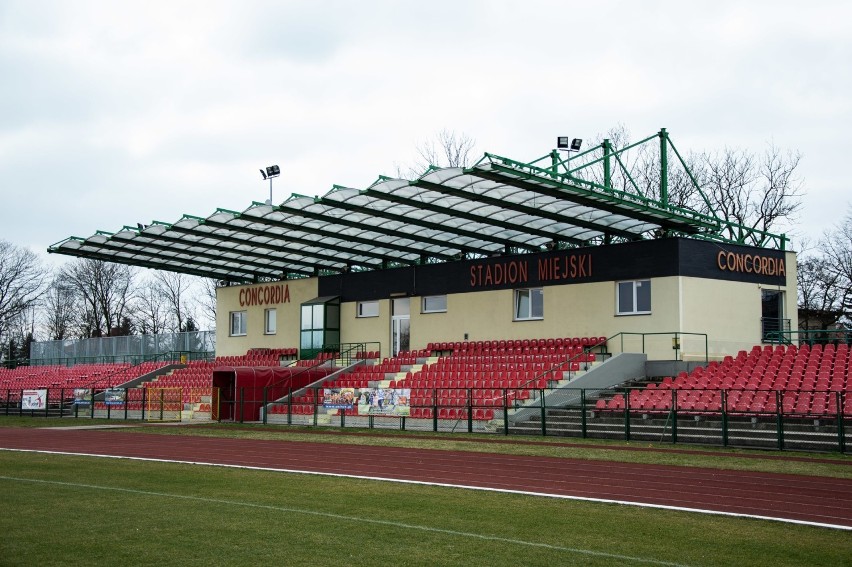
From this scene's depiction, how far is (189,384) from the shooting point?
134 ft

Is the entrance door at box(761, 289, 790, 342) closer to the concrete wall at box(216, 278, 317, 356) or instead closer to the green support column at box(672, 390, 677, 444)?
the green support column at box(672, 390, 677, 444)

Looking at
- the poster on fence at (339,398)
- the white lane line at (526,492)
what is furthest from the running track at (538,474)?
the poster on fence at (339,398)

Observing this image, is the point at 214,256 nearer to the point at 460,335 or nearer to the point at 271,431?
the point at 460,335

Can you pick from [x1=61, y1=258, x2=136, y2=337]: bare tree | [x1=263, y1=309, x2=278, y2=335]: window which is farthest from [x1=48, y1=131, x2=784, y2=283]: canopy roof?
[x1=61, y1=258, x2=136, y2=337]: bare tree

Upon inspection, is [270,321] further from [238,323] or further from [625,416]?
[625,416]

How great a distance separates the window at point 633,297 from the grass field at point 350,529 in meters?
17.9

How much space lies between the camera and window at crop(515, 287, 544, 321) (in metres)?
34.1

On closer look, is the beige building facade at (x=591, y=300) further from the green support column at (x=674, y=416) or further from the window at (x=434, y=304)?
the green support column at (x=674, y=416)

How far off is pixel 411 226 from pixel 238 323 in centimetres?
1786

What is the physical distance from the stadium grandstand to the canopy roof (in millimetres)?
111

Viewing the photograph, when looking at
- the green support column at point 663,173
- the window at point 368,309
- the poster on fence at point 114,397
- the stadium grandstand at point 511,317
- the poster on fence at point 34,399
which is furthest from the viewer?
the window at point 368,309

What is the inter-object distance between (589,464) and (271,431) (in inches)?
530

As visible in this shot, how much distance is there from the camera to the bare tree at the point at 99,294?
264 ft

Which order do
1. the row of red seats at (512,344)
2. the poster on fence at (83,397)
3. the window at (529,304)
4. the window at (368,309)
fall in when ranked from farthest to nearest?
the window at (368,309), the poster on fence at (83,397), the window at (529,304), the row of red seats at (512,344)
